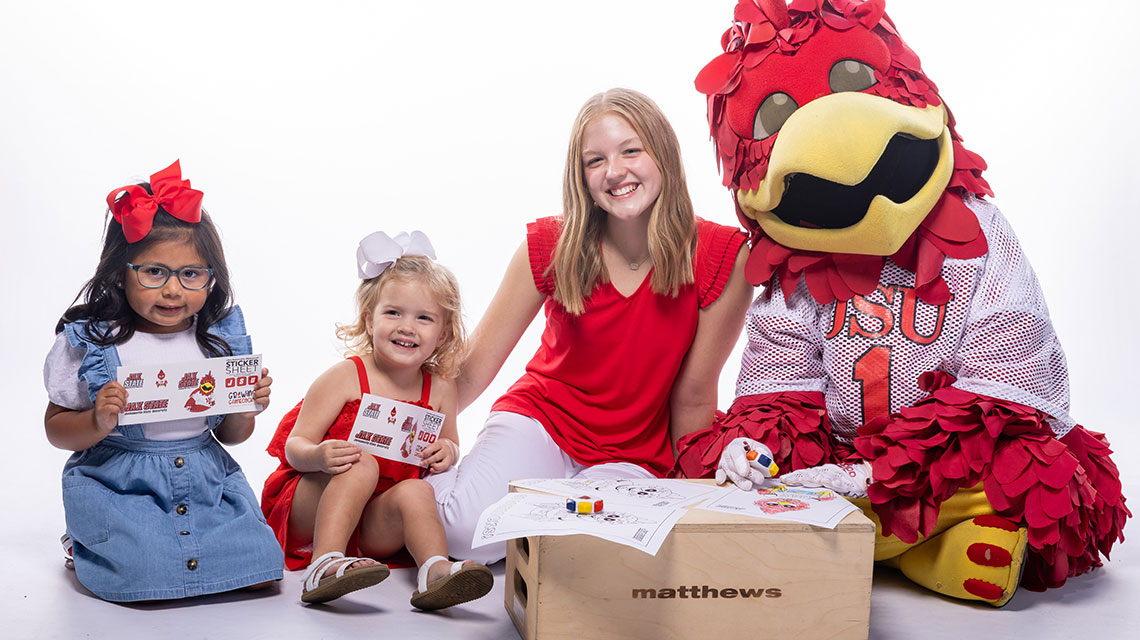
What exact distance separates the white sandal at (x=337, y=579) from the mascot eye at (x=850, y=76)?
1428 mm

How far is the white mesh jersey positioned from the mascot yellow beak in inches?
5.6

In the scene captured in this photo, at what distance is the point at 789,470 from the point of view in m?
2.55

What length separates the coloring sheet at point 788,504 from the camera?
2168 millimetres

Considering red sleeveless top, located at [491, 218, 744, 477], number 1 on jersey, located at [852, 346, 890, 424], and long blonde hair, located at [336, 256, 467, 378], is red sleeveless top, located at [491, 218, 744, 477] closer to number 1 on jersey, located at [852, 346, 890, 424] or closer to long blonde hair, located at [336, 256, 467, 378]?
long blonde hair, located at [336, 256, 467, 378]

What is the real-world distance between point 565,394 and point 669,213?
544mm

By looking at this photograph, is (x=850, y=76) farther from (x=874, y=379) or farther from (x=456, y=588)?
(x=456, y=588)

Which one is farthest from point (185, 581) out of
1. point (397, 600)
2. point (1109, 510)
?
point (1109, 510)

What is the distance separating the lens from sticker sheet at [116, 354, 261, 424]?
2.41 meters

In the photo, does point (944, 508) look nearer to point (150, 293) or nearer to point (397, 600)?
point (397, 600)

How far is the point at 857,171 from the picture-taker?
7.86ft

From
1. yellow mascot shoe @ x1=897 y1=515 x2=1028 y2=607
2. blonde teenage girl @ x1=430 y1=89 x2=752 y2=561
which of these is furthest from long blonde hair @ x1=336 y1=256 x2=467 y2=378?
yellow mascot shoe @ x1=897 y1=515 x2=1028 y2=607

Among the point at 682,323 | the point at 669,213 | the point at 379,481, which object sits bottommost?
the point at 379,481

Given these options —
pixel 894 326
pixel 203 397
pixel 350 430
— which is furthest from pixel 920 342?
pixel 203 397

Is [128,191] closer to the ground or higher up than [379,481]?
higher up
